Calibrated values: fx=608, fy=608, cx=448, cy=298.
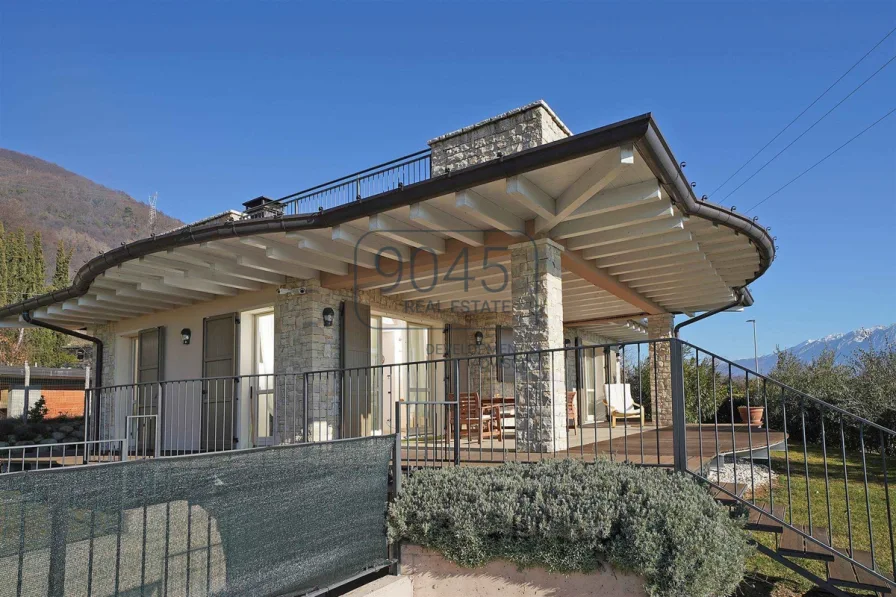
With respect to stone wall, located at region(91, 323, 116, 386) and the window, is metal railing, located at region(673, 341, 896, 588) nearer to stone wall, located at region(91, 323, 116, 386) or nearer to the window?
the window

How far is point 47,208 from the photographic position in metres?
70.6

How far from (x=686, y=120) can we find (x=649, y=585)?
14723 mm

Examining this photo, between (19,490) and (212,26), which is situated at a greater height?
(212,26)

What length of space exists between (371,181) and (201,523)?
8.12m

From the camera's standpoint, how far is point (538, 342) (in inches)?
234

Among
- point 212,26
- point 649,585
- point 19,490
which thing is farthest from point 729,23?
point 212,26

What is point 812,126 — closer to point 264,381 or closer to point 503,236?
point 503,236

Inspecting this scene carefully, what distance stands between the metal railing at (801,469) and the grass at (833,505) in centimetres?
1

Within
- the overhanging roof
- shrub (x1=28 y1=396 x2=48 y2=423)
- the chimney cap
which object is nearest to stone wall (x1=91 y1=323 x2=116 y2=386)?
the overhanging roof

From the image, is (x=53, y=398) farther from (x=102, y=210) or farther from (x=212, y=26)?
(x=102, y=210)

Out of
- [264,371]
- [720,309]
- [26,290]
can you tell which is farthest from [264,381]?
[26,290]

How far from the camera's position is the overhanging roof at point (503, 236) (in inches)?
194

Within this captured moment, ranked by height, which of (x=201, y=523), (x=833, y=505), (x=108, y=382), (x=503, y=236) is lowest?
(x=833, y=505)

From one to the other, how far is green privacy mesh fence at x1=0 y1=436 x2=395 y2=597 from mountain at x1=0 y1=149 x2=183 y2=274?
58.7 m
